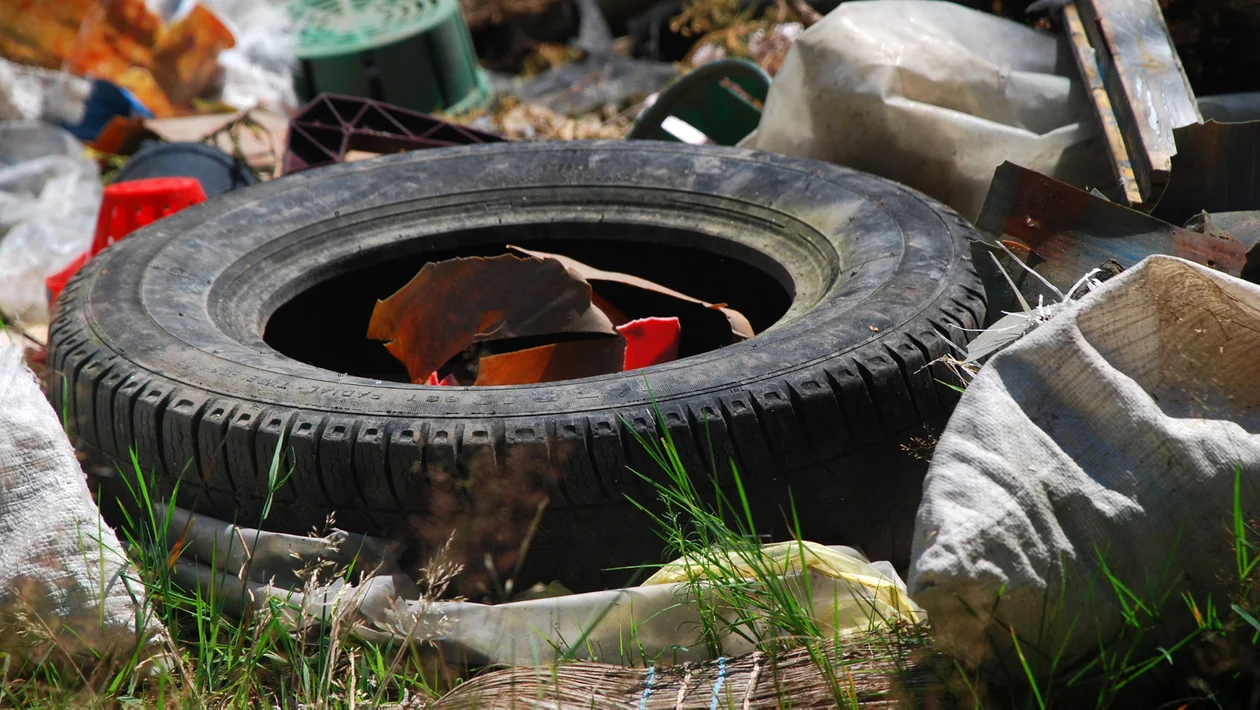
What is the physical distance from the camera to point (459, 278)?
260 cm

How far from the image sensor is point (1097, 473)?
4.85 ft

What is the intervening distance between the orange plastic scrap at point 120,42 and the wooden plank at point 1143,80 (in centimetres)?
467

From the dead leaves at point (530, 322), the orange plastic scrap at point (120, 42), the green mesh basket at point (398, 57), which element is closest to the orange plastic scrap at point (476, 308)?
the dead leaves at point (530, 322)

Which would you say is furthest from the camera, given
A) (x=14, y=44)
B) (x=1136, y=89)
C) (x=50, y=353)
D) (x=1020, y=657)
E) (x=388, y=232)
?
(x=14, y=44)

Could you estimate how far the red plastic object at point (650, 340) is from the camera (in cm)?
258

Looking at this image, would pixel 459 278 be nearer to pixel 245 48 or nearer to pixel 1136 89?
pixel 1136 89

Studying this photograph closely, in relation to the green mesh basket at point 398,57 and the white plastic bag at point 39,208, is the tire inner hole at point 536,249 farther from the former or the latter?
the green mesh basket at point 398,57

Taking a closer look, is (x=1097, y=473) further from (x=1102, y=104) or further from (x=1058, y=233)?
(x=1102, y=104)

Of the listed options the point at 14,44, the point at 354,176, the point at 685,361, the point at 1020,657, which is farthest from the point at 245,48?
the point at 1020,657

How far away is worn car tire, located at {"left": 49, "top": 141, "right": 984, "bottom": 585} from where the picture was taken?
178 cm

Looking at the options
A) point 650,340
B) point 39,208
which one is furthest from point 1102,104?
point 39,208

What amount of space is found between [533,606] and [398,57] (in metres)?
4.43

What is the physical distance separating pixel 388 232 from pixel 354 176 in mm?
231

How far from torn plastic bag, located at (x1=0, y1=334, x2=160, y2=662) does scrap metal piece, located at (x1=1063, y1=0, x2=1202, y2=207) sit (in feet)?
6.56
